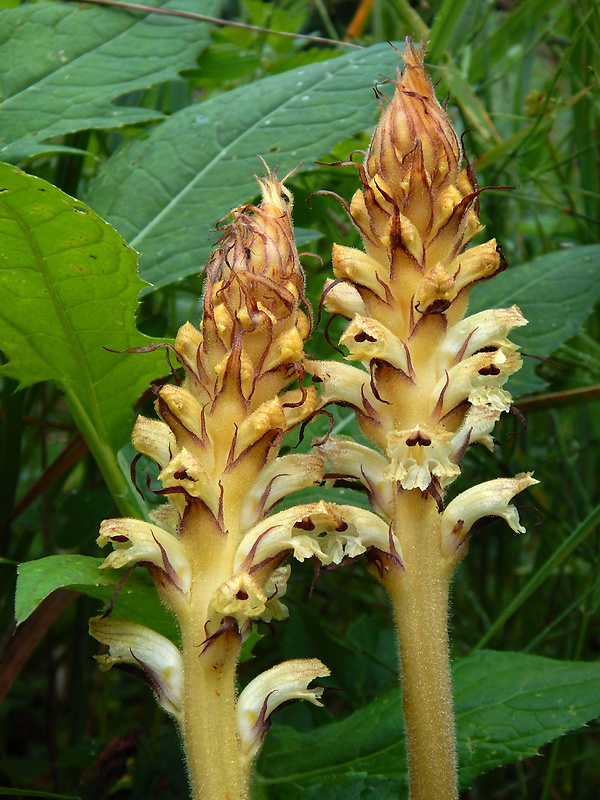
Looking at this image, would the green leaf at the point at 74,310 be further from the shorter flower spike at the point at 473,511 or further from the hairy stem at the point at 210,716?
the shorter flower spike at the point at 473,511

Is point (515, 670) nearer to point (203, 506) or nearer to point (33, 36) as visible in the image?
point (203, 506)

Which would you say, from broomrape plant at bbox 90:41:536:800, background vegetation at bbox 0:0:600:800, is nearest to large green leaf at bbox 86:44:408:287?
background vegetation at bbox 0:0:600:800

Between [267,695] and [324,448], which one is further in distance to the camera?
[324,448]

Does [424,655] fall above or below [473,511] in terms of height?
below

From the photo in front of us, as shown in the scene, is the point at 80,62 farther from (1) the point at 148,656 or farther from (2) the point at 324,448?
(1) the point at 148,656

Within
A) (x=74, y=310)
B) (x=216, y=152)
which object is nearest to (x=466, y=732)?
(x=74, y=310)

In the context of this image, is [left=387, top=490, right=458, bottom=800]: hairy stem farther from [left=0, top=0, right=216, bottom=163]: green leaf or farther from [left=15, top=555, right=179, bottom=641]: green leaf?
[left=0, top=0, right=216, bottom=163]: green leaf
